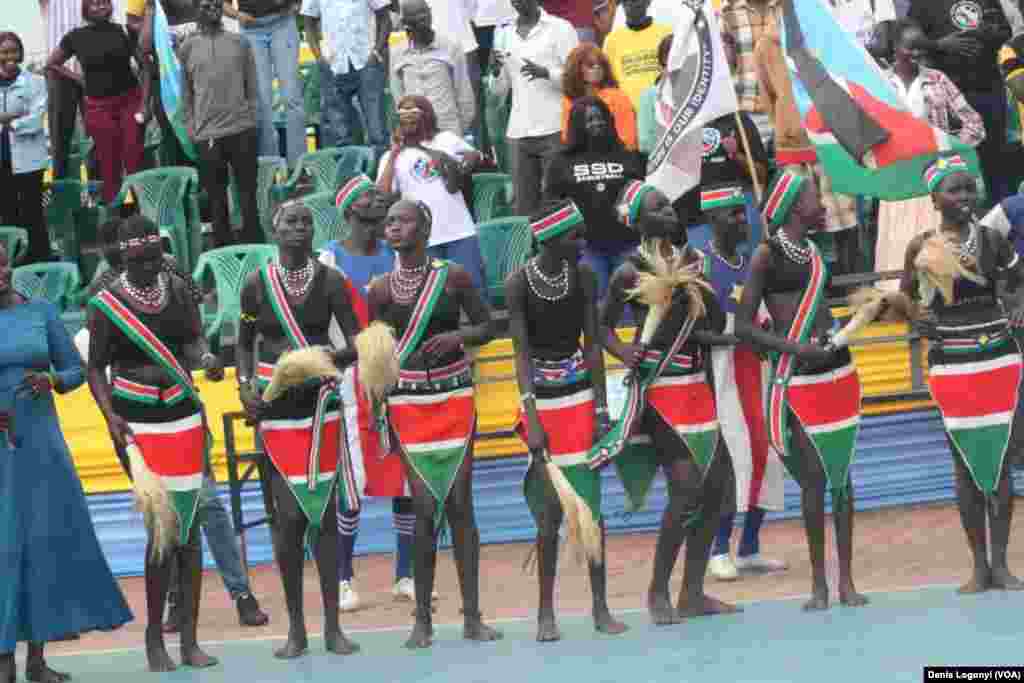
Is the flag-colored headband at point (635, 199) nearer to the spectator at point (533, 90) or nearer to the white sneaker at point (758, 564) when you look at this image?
the white sneaker at point (758, 564)

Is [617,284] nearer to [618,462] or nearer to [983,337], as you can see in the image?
[618,462]

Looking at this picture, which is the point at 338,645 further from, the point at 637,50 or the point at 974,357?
the point at 637,50

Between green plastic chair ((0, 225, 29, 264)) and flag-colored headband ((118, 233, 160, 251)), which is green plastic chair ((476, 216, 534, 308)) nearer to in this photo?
green plastic chair ((0, 225, 29, 264))

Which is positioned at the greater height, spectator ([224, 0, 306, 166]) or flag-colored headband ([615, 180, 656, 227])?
spectator ([224, 0, 306, 166])

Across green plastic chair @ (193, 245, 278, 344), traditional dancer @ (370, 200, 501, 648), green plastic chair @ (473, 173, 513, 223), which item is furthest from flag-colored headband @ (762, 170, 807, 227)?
green plastic chair @ (473, 173, 513, 223)

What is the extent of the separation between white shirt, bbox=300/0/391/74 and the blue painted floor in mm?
7025

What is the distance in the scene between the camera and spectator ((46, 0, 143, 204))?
1777 cm

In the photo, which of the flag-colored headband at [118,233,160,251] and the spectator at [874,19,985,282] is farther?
the spectator at [874,19,985,282]

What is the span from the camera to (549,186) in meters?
14.8

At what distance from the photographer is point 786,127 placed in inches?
601

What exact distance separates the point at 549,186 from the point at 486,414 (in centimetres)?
158

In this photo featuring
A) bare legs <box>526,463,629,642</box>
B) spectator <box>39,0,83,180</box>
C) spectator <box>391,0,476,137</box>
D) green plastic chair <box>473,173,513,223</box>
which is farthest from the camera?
spectator <box>39,0,83,180</box>

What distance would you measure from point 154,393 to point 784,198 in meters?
3.36

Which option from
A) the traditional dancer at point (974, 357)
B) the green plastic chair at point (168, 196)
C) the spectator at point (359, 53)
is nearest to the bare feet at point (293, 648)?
the traditional dancer at point (974, 357)
